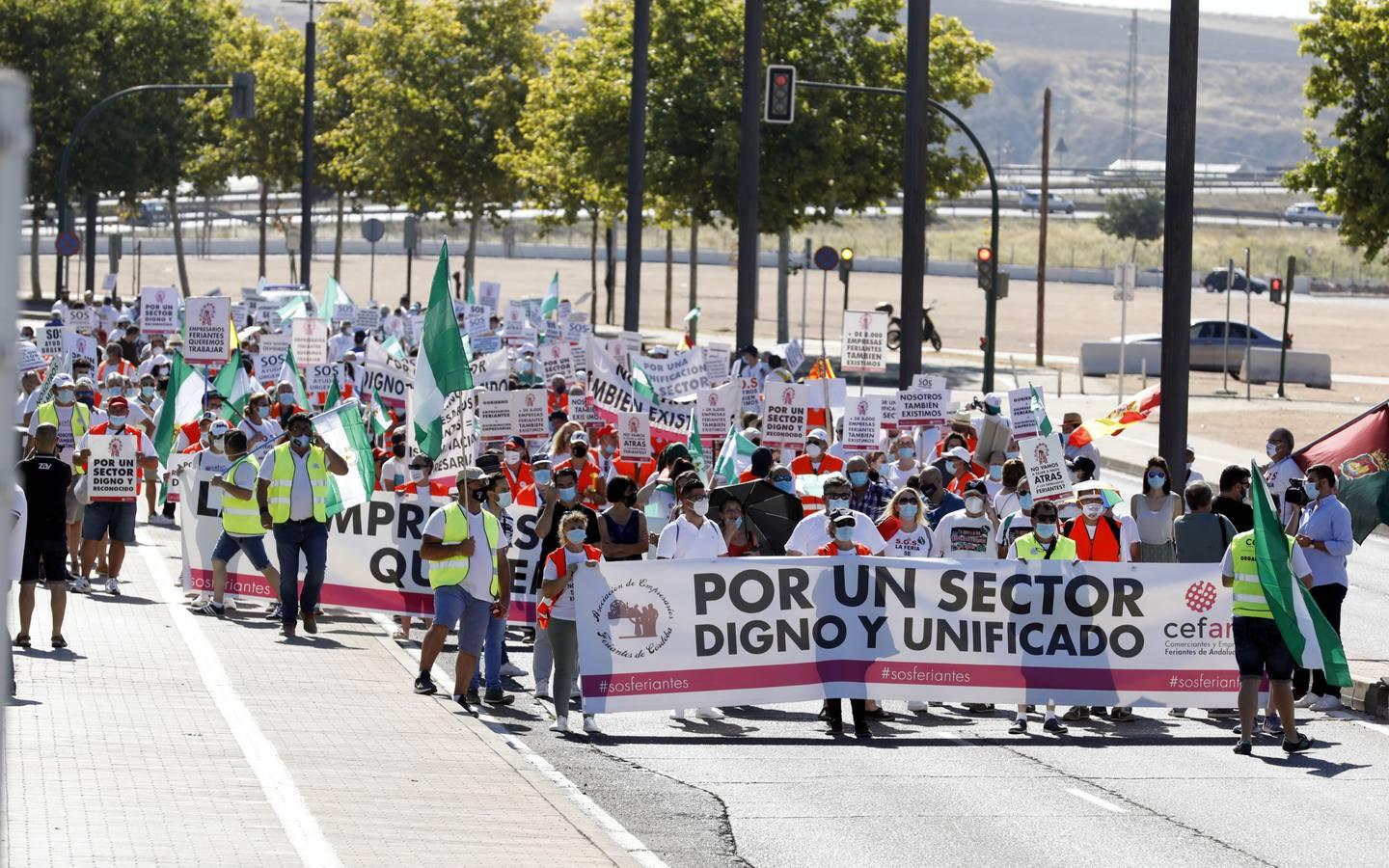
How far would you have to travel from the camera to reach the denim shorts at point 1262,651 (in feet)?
42.4

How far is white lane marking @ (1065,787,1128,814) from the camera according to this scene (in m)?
11.3

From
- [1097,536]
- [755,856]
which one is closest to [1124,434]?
[1097,536]

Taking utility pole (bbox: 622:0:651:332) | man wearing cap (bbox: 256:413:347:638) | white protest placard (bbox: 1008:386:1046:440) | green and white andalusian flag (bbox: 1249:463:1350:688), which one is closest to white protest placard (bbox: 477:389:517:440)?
man wearing cap (bbox: 256:413:347:638)

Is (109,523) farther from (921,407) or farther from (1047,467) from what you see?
(921,407)

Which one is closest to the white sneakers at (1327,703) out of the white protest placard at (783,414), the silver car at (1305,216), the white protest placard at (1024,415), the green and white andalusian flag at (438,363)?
the white protest placard at (1024,415)

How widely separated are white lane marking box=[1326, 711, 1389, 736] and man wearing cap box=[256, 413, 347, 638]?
23.6 ft

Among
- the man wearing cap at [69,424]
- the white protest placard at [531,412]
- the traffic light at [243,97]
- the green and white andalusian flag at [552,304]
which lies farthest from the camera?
the traffic light at [243,97]

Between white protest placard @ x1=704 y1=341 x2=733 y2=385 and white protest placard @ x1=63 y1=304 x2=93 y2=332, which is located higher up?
white protest placard @ x1=63 y1=304 x2=93 y2=332

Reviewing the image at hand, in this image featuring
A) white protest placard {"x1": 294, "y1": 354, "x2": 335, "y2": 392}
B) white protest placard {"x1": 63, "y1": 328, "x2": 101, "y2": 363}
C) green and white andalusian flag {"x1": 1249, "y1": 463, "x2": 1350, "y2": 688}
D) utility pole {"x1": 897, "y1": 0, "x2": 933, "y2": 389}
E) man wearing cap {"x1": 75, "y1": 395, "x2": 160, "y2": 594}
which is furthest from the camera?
white protest placard {"x1": 63, "y1": 328, "x2": 101, "y2": 363}

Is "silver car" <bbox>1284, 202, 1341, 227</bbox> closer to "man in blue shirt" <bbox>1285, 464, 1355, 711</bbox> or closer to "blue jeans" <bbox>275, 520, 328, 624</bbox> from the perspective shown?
"man in blue shirt" <bbox>1285, 464, 1355, 711</bbox>

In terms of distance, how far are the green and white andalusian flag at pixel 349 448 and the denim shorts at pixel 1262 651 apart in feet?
22.3

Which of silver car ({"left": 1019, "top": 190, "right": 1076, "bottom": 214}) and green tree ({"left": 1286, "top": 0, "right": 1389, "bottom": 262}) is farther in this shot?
silver car ({"left": 1019, "top": 190, "right": 1076, "bottom": 214})

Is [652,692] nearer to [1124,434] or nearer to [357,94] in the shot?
[1124,434]

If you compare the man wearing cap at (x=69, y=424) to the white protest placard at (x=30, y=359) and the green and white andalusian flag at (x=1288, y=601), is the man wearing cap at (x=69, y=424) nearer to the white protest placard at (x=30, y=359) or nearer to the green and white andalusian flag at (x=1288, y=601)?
the white protest placard at (x=30, y=359)
